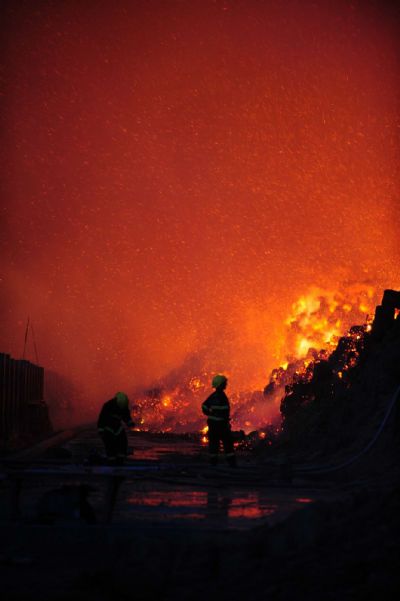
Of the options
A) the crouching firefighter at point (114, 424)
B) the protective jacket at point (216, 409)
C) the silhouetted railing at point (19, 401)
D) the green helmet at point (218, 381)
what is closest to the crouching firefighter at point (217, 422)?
the protective jacket at point (216, 409)

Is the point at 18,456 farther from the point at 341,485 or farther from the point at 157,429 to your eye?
the point at 157,429

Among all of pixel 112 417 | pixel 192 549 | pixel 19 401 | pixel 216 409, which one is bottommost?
pixel 192 549

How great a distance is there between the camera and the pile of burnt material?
17.7 metres

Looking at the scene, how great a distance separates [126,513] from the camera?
8984 millimetres

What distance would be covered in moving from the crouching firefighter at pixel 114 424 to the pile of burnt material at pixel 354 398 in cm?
528

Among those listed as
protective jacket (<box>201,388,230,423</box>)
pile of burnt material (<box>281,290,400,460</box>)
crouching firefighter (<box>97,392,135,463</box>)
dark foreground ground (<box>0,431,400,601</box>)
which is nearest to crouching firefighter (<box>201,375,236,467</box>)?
protective jacket (<box>201,388,230,423</box>)

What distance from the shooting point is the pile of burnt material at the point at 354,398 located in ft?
57.9

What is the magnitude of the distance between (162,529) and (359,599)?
95.8 inches

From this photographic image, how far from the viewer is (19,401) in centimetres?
2492

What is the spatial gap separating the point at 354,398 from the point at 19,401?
10.9 meters

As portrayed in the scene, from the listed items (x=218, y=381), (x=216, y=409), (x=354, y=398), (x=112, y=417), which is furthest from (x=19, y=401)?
(x=112, y=417)

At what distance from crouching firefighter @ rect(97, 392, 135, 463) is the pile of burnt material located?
5.28 metres

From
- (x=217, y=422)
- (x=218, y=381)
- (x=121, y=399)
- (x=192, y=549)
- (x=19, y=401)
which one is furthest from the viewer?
(x=19, y=401)

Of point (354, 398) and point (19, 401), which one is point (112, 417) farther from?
point (19, 401)
